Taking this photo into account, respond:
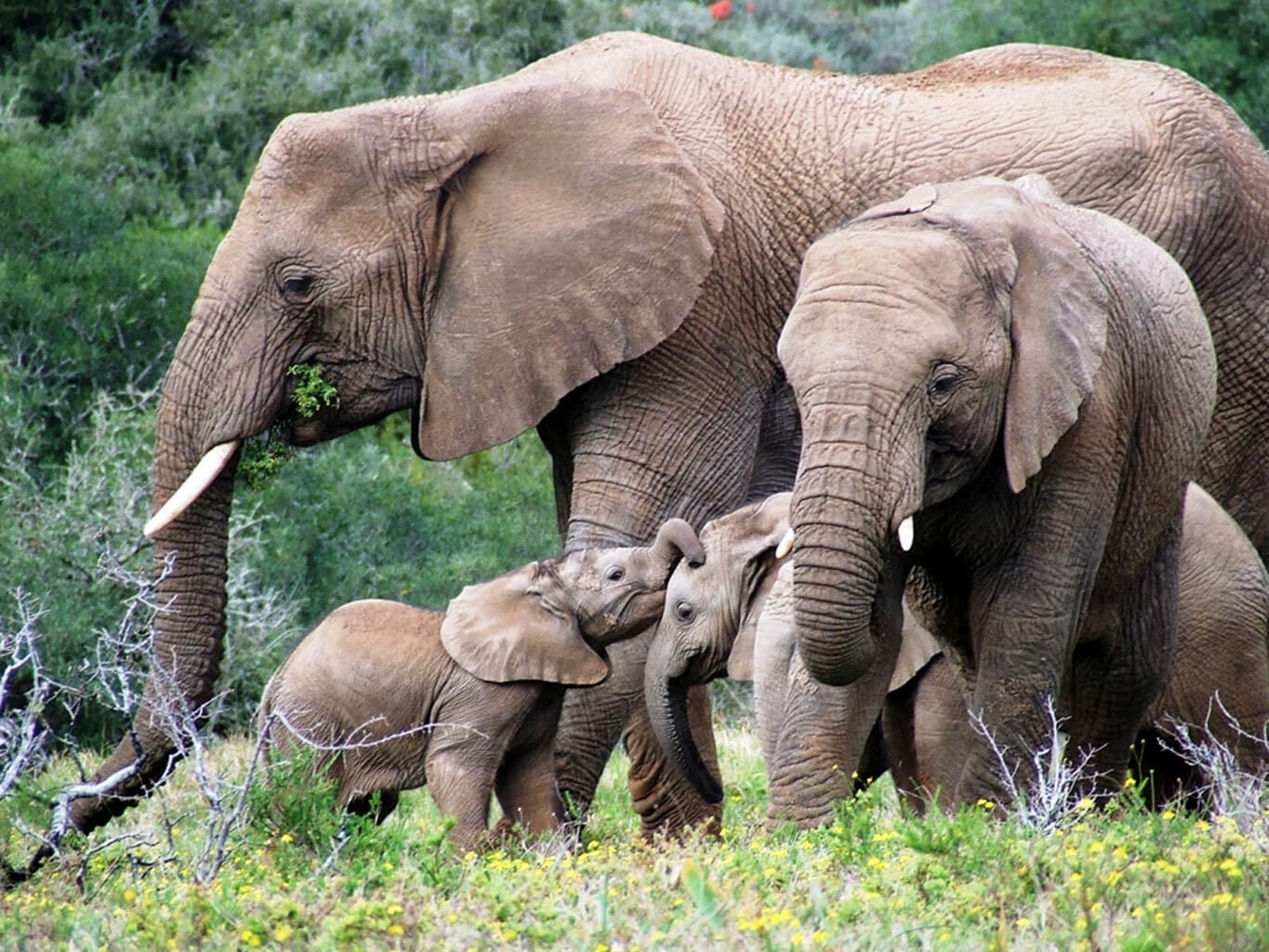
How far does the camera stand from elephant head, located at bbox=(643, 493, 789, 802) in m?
7.32

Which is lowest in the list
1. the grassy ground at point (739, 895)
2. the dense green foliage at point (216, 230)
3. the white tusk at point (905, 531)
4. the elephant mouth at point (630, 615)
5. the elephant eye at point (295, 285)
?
the dense green foliage at point (216, 230)

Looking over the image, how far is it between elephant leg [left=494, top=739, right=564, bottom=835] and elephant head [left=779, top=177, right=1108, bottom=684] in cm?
153

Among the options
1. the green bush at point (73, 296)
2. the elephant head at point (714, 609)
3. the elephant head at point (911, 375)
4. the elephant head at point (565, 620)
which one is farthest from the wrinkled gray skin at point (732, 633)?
the green bush at point (73, 296)

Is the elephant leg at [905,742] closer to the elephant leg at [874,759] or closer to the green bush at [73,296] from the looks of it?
the elephant leg at [874,759]

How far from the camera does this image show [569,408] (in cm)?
795

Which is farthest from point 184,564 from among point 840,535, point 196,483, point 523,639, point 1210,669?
point 1210,669

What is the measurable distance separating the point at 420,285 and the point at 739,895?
→ 310 centimetres

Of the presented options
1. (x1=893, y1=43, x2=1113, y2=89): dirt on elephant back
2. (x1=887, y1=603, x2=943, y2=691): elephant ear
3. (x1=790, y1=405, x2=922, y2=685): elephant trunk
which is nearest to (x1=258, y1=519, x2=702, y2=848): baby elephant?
(x1=887, y1=603, x2=943, y2=691): elephant ear

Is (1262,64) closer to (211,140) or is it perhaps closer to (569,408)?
(211,140)

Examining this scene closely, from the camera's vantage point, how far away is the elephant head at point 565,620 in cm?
747

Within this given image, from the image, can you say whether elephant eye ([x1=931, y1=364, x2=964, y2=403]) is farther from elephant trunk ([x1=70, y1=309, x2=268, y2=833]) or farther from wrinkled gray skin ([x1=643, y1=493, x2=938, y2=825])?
elephant trunk ([x1=70, y1=309, x2=268, y2=833])

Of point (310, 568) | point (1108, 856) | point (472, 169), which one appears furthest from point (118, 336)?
point (1108, 856)

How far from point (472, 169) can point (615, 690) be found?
5.70 ft

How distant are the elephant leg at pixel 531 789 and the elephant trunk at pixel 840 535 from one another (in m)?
1.79
